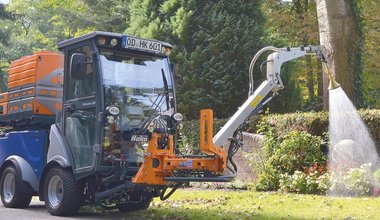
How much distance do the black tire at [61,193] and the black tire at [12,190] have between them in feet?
3.49

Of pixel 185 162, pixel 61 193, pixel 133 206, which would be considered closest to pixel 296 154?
pixel 133 206

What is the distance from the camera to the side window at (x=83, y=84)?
1017 centimetres

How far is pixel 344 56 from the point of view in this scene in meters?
17.2

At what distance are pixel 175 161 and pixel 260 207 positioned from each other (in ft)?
7.25

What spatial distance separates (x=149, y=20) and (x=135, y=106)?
10444 mm

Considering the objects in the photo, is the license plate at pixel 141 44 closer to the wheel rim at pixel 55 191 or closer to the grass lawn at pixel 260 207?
the wheel rim at pixel 55 191

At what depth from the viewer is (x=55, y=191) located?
35.1 feet

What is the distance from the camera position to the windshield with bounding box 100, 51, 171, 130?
1008cm

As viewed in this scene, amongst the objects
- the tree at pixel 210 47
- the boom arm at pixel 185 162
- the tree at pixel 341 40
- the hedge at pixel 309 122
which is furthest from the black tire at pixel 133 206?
the tree at pixel 341 40

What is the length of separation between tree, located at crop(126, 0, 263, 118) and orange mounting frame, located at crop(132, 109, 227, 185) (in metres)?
9.12

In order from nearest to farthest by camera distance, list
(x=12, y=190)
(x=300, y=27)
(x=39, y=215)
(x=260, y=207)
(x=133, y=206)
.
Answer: (x=39, y=215)
(x=260, y=207)
(x=133, y=206)
(x=12, y=190)
(x=300, y=27)

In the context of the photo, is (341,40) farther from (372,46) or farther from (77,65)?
(372,46)

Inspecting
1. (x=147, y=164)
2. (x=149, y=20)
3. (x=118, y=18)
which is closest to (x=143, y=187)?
(x=147, y=164)

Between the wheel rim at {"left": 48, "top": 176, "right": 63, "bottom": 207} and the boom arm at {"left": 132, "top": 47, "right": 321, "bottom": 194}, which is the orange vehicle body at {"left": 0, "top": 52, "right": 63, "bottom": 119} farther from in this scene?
the boom arm at {"left": 132, "top": 47, "right": 321, "bottom": 194}
